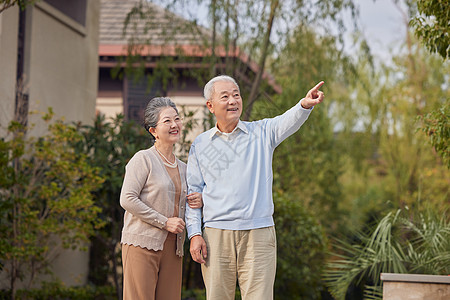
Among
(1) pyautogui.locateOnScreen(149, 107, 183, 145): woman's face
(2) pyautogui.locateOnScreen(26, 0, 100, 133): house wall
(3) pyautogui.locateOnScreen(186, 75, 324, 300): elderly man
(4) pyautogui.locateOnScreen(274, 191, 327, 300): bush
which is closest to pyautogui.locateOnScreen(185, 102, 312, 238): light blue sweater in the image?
(3) pyautogui.locateOnScreen(186, 75, 324, 300): elderly man

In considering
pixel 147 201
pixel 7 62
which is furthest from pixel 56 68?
pixel 147 201

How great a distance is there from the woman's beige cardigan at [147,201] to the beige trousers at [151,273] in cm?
5

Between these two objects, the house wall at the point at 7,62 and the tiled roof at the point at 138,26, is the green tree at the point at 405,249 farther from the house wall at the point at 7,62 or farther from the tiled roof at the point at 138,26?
the tiled roof at the point at 138,26

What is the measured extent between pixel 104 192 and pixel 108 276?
7.29 ft

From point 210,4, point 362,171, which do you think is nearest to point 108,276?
point 210,4

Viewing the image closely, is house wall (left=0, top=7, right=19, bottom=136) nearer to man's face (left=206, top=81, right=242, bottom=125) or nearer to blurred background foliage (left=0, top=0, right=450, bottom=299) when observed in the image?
blurred background foliage (left=0, top=0, right=450, bottom=299)

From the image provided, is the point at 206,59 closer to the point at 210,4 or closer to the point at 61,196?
the point at 210,4

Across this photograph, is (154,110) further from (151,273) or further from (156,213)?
(151,273)

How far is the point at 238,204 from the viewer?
323 cm

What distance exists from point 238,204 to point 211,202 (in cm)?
17

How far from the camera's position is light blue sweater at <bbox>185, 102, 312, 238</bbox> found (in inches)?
127

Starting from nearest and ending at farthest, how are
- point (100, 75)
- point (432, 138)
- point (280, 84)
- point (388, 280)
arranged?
point (388, 280) < point (432, 138) < point (280, 84) < point (100, 75)

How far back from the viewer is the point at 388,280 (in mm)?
4742

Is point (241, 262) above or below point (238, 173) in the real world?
below
